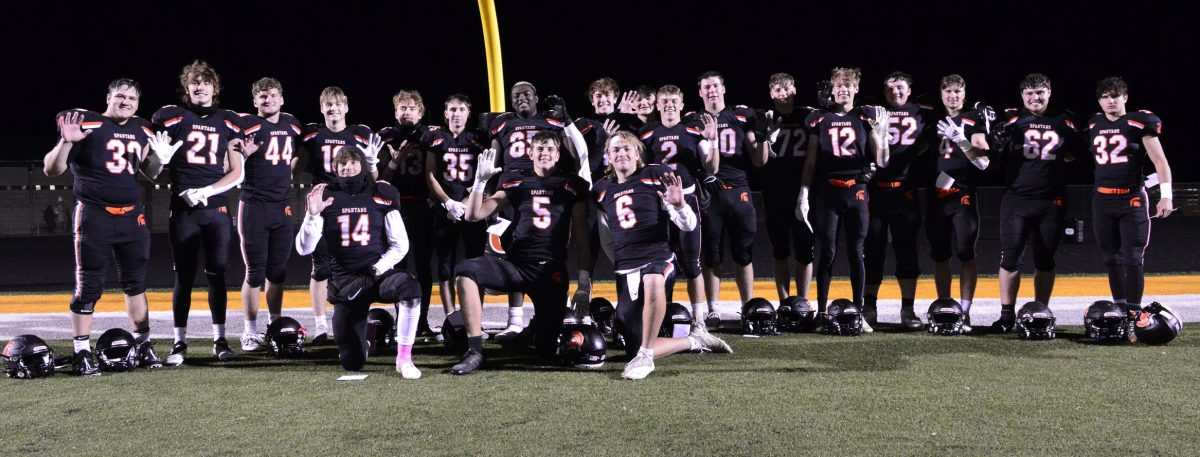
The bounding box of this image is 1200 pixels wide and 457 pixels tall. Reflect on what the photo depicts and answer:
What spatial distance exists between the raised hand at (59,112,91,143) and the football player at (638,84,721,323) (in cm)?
383

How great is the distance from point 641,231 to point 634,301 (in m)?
0.44

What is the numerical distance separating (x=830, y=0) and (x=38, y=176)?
22188 millimetres

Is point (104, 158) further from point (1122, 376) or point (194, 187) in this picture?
point (1122, 376)

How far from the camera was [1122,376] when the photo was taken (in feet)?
18.6

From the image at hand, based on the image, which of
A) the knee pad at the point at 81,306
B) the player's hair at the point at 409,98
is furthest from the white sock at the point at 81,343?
the player's hair at the point at 409,98

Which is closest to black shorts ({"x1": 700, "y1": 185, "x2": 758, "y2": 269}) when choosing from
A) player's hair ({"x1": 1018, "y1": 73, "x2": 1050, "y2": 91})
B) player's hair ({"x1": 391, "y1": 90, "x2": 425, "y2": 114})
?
player's hair ({"x1": 1018, "y1": 73, "x2": 1050, "y2": 91})

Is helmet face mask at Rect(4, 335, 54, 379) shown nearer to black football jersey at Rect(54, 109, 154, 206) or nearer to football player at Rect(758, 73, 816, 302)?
black football jersey at Rect(54, 109, 154, 206)

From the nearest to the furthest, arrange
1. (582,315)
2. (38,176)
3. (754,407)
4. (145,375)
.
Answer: (754,407), (145,375), (582,315), (38,176)

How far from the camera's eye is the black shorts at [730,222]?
780cm

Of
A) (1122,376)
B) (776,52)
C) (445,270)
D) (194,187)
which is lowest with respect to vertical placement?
(1122,376)

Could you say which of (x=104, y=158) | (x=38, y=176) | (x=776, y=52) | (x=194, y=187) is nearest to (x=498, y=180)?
(x=194, y=187)

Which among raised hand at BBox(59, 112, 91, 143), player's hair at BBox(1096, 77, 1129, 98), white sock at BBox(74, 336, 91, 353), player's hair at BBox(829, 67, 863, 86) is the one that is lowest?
white sock at BBox(74, 336, 91, 353)

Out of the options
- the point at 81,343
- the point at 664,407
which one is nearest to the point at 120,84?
the point at 81,343

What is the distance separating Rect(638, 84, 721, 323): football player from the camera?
290 inches
